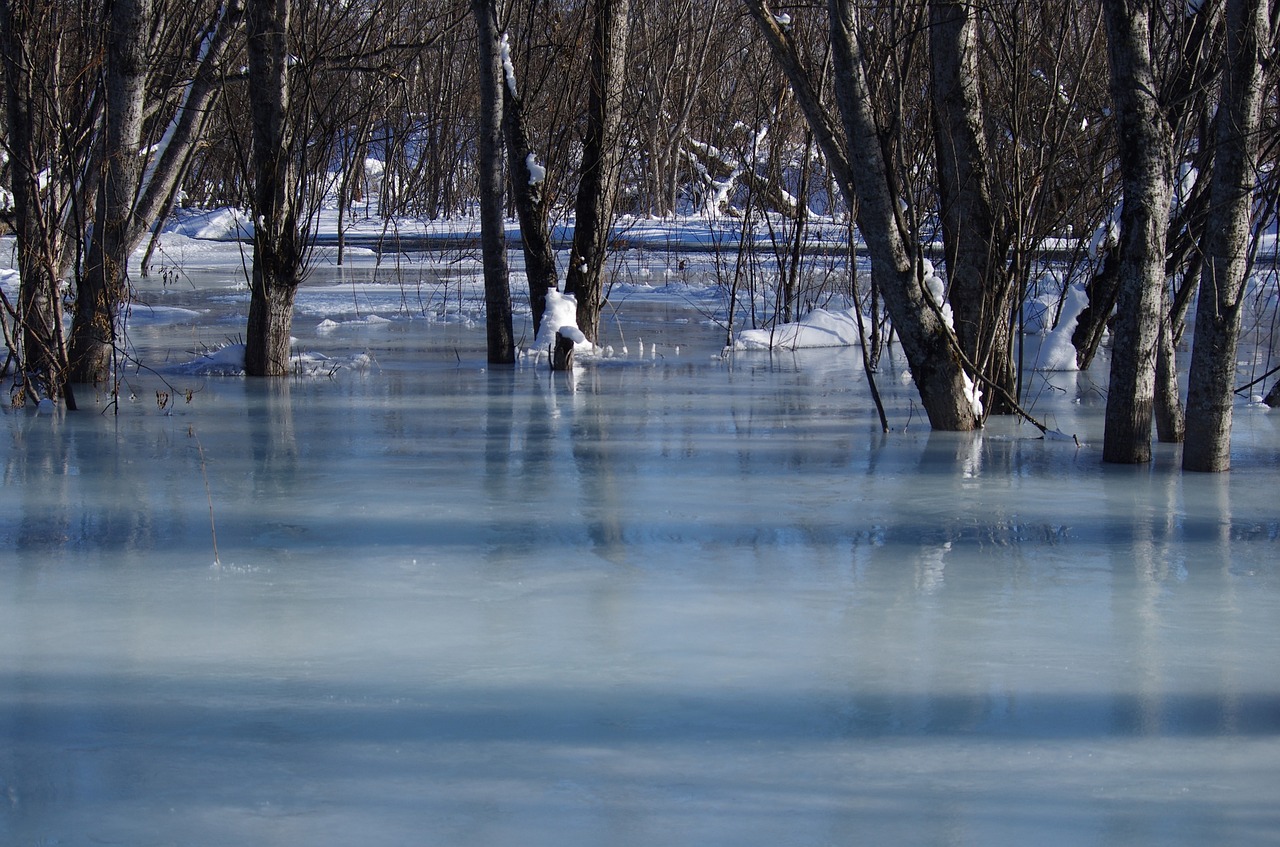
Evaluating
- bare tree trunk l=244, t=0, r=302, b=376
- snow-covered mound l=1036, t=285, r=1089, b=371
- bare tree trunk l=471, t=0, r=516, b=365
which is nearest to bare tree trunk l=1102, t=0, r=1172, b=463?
snow-covered mound l=1036, t=285, r=1089, b=371

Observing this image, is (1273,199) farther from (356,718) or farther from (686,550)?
(356,718)

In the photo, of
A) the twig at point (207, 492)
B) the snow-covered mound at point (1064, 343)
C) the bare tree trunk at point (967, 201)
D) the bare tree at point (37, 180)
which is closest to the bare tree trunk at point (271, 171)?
the bare tree at point (37, 180)

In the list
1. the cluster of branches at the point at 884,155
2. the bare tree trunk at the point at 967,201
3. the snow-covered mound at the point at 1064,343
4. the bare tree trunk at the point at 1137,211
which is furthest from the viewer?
the snow-covered mound at the point at 1064,343

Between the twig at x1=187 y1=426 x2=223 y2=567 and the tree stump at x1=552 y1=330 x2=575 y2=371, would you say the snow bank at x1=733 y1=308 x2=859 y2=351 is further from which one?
the twig at x1=187 y1=426 x2=223 y2=567

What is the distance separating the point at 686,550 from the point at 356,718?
1.89 metres

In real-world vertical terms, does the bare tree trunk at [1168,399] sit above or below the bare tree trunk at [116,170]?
below

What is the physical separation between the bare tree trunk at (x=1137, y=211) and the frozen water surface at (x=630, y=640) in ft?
1.27

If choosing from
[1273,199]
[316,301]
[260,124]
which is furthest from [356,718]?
[316,301]

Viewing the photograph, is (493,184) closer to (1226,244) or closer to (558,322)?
(558,322)

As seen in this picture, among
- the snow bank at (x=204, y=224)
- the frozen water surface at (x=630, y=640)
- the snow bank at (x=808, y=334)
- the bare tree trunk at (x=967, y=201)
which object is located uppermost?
the snow bank at (x=204, y=224)

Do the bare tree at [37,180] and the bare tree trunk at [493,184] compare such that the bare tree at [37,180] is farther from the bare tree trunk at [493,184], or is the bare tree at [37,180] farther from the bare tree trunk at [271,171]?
the bare tree trunk at [493,184]

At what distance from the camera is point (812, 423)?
319 inches

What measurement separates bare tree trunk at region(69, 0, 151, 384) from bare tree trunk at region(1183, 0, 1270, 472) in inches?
243

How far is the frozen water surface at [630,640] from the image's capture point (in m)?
2.84
